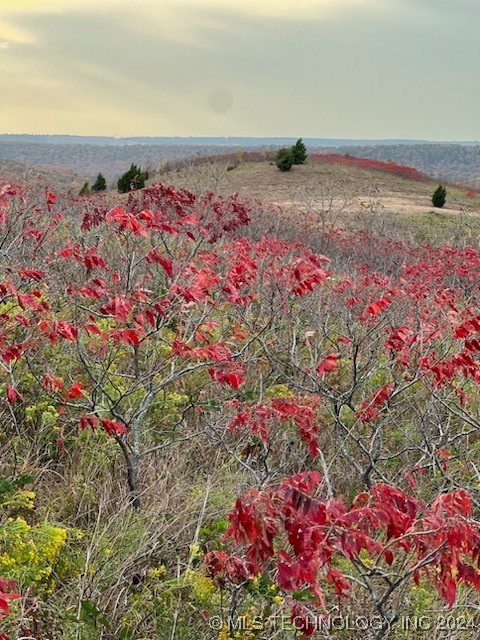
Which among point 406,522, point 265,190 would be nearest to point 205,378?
point 406,522

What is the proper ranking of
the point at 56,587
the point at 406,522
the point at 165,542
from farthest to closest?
the point at 165,542 → the point at 56,587 → the point at 406,522

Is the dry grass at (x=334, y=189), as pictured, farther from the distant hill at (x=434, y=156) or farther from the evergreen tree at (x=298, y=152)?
the distant hill at (x=434, y=156)

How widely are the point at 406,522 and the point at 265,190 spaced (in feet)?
101

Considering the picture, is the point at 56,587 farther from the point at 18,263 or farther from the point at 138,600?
the point at 18,263

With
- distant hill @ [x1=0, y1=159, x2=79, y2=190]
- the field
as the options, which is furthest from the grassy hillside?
the field

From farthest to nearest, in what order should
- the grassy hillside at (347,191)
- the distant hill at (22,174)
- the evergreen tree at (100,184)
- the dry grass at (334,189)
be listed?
the evergreen tree at (100,184), the dry grass at (334,189), the grassy hillside at (347,191), the distant hill at (22,174)

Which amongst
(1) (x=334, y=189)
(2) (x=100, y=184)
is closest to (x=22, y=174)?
(2) (x=100, y=184)

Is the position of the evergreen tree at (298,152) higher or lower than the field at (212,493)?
higher

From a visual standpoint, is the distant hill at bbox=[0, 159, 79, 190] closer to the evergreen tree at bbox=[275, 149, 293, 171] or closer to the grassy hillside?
the grassy hillside

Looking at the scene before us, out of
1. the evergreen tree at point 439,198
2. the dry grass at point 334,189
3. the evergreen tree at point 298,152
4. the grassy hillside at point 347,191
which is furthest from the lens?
the evergreen tree at point 298,152

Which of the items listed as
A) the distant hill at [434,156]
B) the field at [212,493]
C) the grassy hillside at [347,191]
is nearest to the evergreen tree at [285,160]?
the grassy hillside at [347,191]

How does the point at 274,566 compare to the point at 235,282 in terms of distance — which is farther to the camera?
the point at 235,282

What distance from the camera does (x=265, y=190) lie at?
3183cm

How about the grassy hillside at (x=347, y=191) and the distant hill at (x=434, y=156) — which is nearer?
the grassy hillside at (x=347, y=191)
